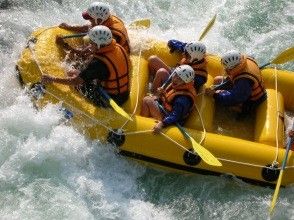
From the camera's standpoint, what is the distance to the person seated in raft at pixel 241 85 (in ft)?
21.7

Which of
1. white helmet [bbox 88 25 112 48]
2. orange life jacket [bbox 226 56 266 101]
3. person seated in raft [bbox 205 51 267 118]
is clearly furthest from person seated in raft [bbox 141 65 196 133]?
white helmet [bbox 88 25 112 48]

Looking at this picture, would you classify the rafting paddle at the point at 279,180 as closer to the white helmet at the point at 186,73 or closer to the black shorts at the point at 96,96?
the white helmet at the point at 186,73

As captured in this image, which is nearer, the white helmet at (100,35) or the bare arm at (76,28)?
the white helmet at (100,35)

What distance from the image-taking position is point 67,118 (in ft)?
21.6

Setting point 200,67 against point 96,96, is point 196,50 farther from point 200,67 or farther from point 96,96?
point 96,96

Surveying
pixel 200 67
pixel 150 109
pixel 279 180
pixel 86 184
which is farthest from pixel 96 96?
pixel 279 180

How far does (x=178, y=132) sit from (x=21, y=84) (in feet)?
7.46

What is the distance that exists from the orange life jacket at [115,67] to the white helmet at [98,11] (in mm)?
712

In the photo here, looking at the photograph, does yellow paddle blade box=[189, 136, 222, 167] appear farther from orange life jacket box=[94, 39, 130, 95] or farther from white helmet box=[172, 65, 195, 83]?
orange life jacket box=[94, 39, 130, 95]

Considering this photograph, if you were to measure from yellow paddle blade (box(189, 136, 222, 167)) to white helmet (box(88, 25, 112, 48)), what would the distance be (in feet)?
5.51

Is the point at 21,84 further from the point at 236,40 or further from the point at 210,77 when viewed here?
the point at 236,40

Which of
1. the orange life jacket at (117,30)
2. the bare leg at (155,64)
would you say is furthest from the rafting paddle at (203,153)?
the orange life jacket at (117,30)

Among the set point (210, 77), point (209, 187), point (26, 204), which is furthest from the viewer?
point (210, 77)

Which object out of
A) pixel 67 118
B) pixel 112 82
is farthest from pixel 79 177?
pixel 112 82
